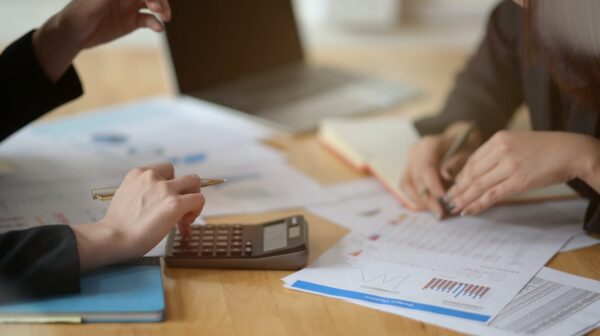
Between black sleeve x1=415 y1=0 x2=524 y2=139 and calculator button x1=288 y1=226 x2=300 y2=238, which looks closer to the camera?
calculator button x1=288 y1=226 x2=300 y2=238

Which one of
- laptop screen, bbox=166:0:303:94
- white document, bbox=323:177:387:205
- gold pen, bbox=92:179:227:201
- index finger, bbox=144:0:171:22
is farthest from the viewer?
laptop screen, bbox=166:0:303:94

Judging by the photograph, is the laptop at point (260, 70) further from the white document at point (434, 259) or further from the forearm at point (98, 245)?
the forearm at point (98, 245)

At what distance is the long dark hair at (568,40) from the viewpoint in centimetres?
90

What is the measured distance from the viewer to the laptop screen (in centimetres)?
141

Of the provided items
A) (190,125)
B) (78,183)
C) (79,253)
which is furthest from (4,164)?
(79,253)

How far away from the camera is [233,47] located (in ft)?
4.93

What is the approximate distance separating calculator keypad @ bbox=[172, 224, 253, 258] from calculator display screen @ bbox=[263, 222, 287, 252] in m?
0.02

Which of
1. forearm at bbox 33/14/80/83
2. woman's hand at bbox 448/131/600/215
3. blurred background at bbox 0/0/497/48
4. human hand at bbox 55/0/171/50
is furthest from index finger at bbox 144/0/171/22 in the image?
blurred background at bbox 0/0/497/48

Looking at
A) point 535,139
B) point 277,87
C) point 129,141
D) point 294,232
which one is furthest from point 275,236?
point 277,87

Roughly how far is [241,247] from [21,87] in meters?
A: 0.42

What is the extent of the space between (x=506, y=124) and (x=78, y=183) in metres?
0.69

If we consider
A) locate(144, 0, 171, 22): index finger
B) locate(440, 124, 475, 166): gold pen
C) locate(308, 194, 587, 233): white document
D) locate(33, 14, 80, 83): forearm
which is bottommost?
locate(308, 194, 587, 233): white document

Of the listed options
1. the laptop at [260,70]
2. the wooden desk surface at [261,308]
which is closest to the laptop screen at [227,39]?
the laptop at [260,70]

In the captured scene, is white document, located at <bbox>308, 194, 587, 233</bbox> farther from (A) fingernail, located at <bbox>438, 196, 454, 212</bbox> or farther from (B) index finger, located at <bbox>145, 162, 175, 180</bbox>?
(B) index finger, located at <bbox>145, 162, 175, 180</bbox>
